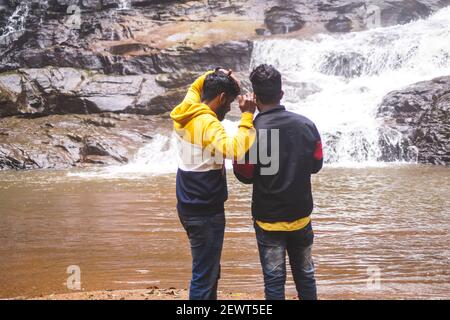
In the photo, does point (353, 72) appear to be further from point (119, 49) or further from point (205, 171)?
point (205, 171)

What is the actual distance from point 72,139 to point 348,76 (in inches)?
427

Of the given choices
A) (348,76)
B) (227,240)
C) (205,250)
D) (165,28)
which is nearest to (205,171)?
(205,250)

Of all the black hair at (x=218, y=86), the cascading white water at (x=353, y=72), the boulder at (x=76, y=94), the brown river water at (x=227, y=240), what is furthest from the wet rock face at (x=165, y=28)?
the black hair at (x=218, y=86)

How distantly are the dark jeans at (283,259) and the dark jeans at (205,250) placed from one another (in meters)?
0.26

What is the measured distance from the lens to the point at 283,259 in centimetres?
294

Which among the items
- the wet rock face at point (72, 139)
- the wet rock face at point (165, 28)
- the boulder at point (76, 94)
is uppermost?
the wet rock face at point (165, 28)

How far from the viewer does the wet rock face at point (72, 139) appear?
51.1 ft

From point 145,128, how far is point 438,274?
45.9ft

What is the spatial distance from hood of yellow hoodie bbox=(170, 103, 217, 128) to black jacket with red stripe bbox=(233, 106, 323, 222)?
297 mm

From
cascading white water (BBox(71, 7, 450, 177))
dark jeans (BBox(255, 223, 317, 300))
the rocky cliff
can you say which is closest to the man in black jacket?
dark jeans (BBox(255, 223, 317, 300))

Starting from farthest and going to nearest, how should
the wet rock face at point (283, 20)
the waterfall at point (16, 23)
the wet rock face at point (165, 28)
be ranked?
the wet rock face at point (283, 20) < the waterfall at point (16, 23) < the wet rock face at point (165, 28)

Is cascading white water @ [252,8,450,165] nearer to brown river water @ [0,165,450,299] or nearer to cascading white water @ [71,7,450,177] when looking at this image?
cascading white water @ [71,7,450,177]

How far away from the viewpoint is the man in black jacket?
9.44ft

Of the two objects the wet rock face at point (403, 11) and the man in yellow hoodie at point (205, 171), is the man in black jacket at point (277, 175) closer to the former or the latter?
the man in yellow hoodie at point (205, 171)
